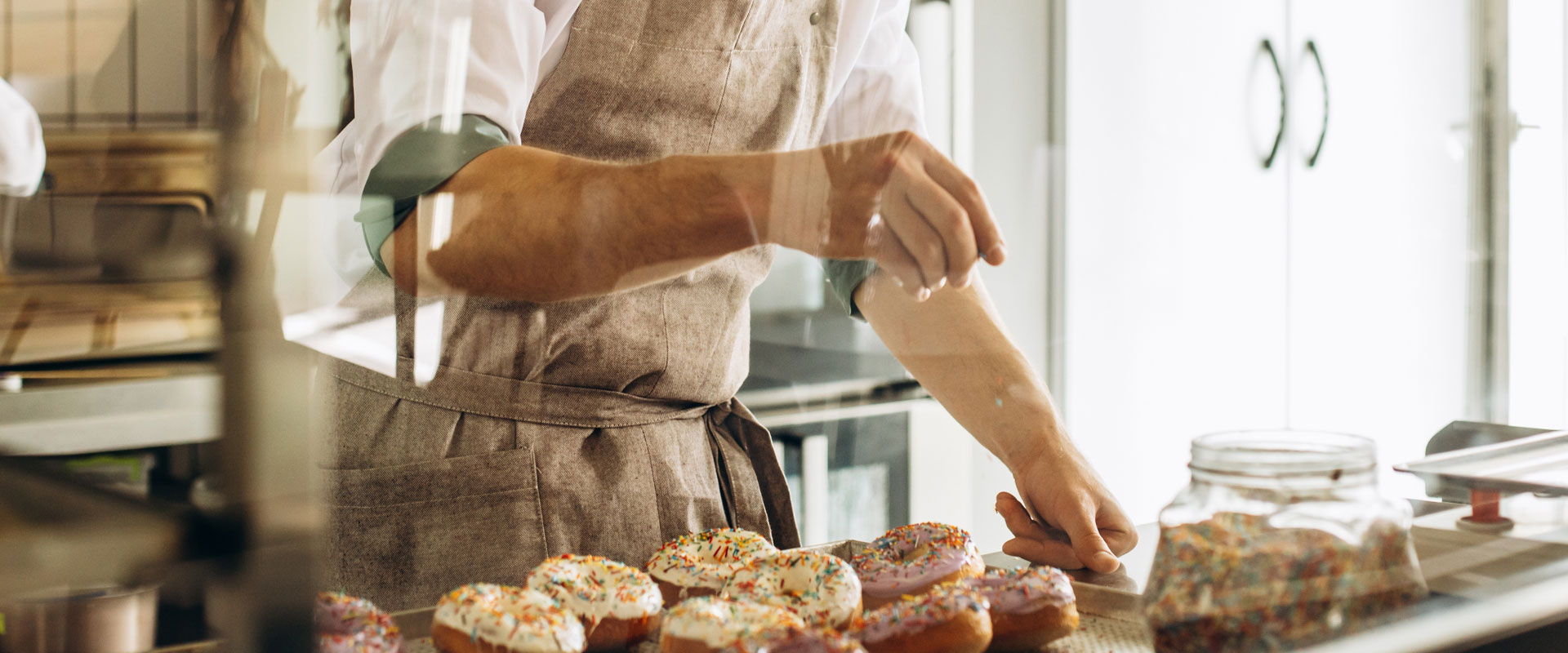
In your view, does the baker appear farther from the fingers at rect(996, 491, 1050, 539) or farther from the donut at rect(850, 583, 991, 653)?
the donut at rect(850, 583, 991, 653)

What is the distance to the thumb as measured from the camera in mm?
732

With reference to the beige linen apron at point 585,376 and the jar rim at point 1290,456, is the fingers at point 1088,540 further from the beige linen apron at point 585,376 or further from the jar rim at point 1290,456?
the beige linen apron at point 585,376

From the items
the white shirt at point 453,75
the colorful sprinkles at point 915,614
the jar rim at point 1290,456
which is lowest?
the colorful sprinkles at point 915,614

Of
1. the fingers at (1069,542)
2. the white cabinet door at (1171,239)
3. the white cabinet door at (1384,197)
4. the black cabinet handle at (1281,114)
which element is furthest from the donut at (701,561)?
the black cabinet handle at (1281,114)

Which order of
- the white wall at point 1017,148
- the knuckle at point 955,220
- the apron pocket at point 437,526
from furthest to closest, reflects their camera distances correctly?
the white wall at point 1017,148 → the apron pocket at point 437,526 → the knuckle at point 955,220

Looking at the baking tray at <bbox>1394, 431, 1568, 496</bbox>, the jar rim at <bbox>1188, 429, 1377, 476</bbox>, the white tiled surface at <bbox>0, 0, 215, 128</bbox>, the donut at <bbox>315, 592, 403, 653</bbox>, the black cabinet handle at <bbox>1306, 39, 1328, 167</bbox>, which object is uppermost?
the black cabinet handle at <bbox>1306, 39, 1328, 167</bbox>

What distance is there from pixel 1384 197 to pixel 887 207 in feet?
3.40

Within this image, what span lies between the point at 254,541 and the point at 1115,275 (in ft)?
4.31

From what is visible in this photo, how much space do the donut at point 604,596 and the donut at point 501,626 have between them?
16 mm

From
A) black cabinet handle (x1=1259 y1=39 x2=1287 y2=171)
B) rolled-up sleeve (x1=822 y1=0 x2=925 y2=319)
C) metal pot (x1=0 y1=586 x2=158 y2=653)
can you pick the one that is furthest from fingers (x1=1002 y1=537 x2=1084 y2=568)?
black cabinet handle (x1=1259 y1=39 x2=1287 y2=171)

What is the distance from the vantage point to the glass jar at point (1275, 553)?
53 centimetres

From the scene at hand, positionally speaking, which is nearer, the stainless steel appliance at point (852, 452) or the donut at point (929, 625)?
the donut at point (929, 625)

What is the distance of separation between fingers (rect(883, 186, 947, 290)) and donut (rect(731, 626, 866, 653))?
0.20m

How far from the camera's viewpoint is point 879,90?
80 cm
